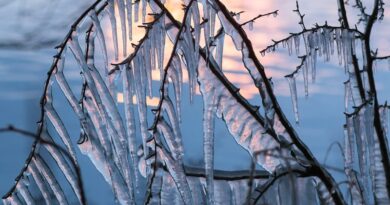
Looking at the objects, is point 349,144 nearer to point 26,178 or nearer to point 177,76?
point 177,76

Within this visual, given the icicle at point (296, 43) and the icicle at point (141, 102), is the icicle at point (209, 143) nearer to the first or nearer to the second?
the icicle at point (141, 102)

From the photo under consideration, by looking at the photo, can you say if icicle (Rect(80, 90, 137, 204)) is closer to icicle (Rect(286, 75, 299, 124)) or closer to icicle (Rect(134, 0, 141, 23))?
icicle (Rect(134, 0, 141, 23))

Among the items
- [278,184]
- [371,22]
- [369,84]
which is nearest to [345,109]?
[369,84]

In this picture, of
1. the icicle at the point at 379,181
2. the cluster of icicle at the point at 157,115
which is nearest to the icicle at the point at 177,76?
the cluster of icicle at the point at 157,115

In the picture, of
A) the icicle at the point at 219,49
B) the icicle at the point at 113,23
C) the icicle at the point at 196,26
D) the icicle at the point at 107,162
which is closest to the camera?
the icicle at the point at 107,162

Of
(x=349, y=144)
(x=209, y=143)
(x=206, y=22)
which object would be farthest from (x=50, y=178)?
(x=349, y=144)

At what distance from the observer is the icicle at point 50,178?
6.24ft

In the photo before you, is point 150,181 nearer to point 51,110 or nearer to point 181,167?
point 181,167

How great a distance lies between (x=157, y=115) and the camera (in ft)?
6.31

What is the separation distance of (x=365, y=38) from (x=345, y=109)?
11.4 inches

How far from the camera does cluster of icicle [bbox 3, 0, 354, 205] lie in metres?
1.89

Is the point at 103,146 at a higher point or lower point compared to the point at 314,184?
higher

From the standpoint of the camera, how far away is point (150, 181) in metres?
1.83

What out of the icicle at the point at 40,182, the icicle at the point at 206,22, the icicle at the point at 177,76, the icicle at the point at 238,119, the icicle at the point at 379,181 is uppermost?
the icicle at the point at 206,22
